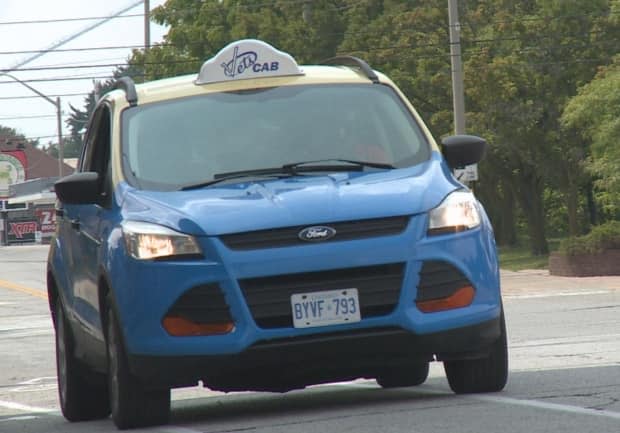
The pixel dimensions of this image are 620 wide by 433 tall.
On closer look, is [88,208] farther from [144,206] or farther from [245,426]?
[245,426]

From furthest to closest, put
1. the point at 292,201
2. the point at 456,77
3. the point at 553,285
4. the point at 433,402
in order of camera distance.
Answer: the point at 456,77
the point at 553,285
the point at 433,402
the point at 292,201

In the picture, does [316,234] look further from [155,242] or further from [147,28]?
[147,28]

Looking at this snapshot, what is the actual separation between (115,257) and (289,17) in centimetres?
5381

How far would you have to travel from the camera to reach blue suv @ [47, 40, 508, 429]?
26.7ft

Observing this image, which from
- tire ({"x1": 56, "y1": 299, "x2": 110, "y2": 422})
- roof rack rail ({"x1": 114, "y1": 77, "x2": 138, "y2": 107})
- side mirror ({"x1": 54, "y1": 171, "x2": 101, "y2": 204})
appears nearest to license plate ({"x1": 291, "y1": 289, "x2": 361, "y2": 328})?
side mirror ({"x1": 54, "y1": 171, "x2": 101, "y2": 204})

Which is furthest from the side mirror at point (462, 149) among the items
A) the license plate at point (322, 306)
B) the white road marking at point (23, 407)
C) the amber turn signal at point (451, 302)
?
the white road marking at point (23, 407)

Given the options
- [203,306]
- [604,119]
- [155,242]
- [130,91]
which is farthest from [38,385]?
[604,119]

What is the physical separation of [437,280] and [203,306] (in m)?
1.17

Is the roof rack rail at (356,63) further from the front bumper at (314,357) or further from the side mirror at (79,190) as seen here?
the front bumper at (314,357)

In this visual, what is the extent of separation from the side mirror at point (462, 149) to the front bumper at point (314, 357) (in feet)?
3.95

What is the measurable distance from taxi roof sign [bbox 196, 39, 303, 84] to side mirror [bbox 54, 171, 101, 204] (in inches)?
36.9

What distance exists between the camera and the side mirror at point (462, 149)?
30.8 ft

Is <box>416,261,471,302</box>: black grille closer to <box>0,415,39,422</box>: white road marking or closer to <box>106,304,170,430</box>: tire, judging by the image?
<box>106,304,170,430</box>: tire

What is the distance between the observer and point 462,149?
9.41 metres
